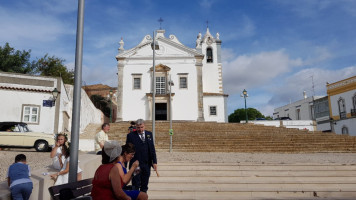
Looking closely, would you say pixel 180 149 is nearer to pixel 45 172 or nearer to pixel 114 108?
pixel 45 172

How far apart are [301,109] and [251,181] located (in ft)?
134

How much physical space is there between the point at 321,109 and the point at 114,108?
2802 cm

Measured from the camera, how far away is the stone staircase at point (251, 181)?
20.9 feet

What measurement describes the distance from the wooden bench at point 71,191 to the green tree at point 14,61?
30369 millimetres

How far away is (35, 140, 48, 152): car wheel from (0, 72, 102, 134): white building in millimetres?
5122

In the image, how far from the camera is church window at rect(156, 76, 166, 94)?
26969 millimetres

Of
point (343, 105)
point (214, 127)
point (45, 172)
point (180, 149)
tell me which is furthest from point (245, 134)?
point (343, 105)

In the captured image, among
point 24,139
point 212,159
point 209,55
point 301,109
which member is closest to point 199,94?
point 209,55

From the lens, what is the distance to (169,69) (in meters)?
27.0

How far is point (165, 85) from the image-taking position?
88.3ft

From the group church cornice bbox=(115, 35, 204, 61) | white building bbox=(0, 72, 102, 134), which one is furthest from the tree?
white building bbox=(0, 72, 102, 134)

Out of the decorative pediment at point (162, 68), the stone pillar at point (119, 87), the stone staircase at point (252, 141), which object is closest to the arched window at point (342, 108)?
the stone staircase at point (252, 141)

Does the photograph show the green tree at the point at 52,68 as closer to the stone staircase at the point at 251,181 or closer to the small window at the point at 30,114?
the small window at the point at 30,114

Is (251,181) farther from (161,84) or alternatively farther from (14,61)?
(14,61)
